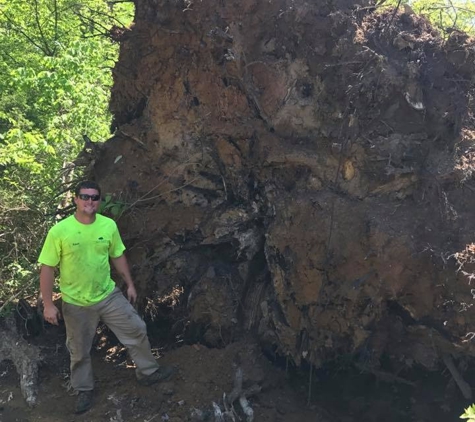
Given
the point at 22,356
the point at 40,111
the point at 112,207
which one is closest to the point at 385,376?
the point at 112,207

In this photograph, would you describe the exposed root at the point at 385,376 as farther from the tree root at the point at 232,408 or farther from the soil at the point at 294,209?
the tree root at the point at 232,408

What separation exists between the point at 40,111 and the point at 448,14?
23.5 ft

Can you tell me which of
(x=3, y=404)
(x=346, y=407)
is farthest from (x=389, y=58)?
(x=3, y=404)

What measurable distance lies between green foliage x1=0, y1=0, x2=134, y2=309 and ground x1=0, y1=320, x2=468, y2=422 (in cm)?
130

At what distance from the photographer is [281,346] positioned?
→ 4402 mm

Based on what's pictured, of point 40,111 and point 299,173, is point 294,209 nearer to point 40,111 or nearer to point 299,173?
point 299,173

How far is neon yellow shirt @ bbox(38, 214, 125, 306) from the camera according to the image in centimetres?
369

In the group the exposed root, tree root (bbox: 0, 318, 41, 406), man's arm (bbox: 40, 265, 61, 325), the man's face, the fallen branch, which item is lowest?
tree root (bbox: 0, 318, 41, 406)

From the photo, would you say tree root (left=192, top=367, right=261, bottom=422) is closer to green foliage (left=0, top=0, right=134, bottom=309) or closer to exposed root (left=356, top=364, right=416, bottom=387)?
exposed root (left=356, top=364, right=416, bottom=387)

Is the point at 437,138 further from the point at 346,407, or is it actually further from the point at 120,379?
the point at 120,379

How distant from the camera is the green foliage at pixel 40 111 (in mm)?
5301

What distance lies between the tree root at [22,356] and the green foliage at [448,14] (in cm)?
461

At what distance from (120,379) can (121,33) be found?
333 centimetres

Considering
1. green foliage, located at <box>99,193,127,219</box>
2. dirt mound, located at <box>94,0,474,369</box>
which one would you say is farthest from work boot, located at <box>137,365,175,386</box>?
green foliage, located at <box>99,193,127,219</box>
